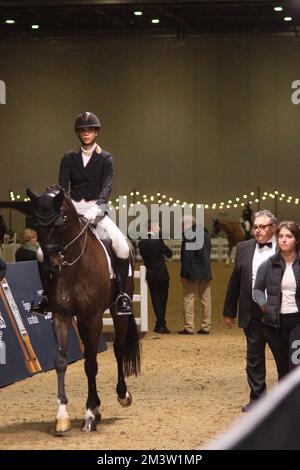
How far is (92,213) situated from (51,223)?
58 cm

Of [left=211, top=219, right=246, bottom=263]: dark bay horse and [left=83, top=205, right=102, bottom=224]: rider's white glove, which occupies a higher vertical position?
[left=83, top=205, right=102, bottom=224]: rider's white glove

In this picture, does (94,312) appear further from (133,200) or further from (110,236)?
(133,200)

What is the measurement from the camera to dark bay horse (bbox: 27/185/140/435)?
7434 millimetres

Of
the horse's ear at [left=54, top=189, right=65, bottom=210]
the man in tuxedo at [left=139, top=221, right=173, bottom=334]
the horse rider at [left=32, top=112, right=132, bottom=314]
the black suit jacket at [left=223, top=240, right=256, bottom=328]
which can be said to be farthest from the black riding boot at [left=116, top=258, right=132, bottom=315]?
the man in tuxedo at [left=139, top=221, right=173, bottom=334]

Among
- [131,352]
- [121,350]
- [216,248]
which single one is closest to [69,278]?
[121,350]

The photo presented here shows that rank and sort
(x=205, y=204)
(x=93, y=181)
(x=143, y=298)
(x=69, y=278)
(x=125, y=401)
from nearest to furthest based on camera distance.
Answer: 1. (x=69, y=278)
2. (x=93, y=181)
3. (x=125, y=401)
4. (x=143, y=298)
5. (x=205, y=204)

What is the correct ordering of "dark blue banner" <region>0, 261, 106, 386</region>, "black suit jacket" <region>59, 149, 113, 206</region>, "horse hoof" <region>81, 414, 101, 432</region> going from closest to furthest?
1. "horse hoof" <region>81, 414, 101, 432</region>
2. "black suit jacket" <region>59, 149, 113, 206</region>
3. "dark blue banner" <region>0, 261, 106, 386</region>

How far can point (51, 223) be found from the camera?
743cm

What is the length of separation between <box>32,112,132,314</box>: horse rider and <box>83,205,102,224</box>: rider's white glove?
0.18 m

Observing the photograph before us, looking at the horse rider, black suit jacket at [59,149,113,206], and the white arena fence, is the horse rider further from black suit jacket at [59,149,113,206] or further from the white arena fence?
the white arena fence

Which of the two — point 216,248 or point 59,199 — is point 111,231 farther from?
point 216,248

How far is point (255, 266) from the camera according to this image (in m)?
8.23

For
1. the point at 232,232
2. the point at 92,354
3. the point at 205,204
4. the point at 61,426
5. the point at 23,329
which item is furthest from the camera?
the point at 205,204

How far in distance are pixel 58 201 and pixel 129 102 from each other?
29.6m
